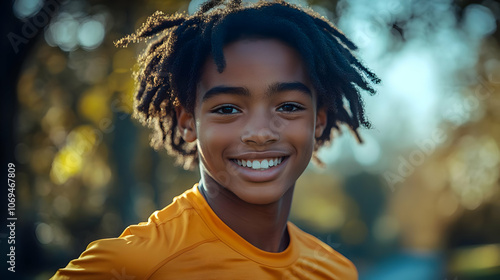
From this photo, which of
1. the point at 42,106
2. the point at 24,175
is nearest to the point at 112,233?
the point at 24,175

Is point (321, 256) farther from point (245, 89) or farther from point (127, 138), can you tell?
point (127, 138)

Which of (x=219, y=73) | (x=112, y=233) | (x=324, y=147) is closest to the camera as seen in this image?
(x=219, y=73)

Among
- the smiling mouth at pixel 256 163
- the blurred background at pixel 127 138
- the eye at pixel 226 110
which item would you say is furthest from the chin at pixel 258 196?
the blurred background at pixel 127 138

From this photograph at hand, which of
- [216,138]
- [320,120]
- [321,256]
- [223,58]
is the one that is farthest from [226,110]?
[321,256]

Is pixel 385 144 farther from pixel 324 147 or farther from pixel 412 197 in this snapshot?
pixel 324 147

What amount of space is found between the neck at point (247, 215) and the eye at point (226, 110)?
413 millimetres

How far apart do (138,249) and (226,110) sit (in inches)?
34.6

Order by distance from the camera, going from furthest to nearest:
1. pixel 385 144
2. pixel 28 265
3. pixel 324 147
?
1. pixel 385 144
2. pixel 28 265
3. pixel 324 147

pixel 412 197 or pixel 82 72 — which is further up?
pixel 82 72

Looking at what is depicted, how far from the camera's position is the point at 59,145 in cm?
1266

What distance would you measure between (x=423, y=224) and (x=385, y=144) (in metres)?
3.42

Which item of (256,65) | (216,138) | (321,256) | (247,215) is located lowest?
(321,256)

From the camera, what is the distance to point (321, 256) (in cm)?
323

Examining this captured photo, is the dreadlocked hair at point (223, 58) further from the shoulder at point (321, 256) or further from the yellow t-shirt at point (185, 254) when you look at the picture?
the shoulder at point (321, 256)
